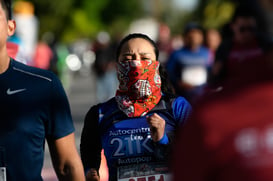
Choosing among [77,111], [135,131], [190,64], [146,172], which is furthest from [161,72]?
[77,111]

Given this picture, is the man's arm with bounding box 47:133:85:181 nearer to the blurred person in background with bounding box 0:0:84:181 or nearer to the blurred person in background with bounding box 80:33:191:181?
the blurred person in background with bounding box 0:0:84:181

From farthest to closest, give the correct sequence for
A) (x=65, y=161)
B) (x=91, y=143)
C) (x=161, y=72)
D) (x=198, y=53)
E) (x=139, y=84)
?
(x=198, y=53)
(x=161, y=72)
(x=139, y=84)
(x=91, y=143)
(x=65, y=161)

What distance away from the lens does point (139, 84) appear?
15.1 feet

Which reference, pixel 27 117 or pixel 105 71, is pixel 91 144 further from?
pixel 105 71

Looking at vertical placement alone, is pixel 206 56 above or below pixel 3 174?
above

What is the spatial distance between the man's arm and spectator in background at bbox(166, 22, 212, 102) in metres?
6.05

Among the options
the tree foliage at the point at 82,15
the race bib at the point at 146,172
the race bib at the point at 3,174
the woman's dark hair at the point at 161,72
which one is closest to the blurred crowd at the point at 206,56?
the woman's dark hair at the point at 161,72

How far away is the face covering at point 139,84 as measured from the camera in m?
4.46

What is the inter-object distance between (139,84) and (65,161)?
4.02ft

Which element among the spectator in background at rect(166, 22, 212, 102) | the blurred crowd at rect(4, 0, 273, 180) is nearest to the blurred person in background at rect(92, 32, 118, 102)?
the blurred crowd at rect(4, 0, 273, 180)

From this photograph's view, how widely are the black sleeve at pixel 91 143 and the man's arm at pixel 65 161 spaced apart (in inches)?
35.0

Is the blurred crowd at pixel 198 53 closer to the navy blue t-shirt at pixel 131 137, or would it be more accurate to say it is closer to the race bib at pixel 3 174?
the navy blue t-shirt at pixel 131 137

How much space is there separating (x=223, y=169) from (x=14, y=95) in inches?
72.3

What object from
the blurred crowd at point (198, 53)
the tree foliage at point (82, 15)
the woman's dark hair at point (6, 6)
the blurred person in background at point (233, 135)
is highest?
the tree foliage at point (82, 15)
